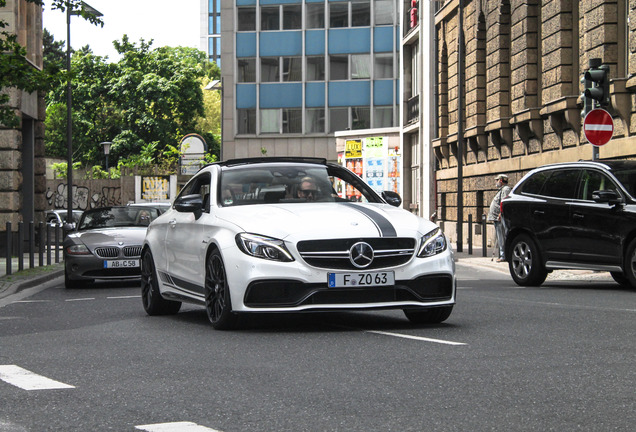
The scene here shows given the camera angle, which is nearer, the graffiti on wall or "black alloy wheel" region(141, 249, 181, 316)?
"black alloy wheel" region(141, 249, 181, 316)

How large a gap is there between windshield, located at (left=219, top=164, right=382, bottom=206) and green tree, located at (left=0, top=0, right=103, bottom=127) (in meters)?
9.83

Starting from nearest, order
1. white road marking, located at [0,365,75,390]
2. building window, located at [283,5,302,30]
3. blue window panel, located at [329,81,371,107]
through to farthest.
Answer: white road marking, located at [0,365,75,390]
blue window panel, located at [329,81,371,107]
building window, located at [283,5,302,30]

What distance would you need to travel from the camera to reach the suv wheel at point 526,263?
1667 cm

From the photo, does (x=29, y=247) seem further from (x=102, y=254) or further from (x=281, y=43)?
(x=281, y=43)

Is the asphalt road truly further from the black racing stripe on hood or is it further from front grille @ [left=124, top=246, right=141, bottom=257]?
front grille @ [left=124, top=246, right=141, bottom=257]

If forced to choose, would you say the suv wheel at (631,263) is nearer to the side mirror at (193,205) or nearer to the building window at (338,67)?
the side mirror at (193,205)

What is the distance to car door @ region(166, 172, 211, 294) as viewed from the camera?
405 inches

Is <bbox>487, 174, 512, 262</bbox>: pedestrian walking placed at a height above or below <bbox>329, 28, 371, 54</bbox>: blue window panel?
below

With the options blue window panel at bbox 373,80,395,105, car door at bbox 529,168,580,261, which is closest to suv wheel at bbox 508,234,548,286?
car door at bbox 529,168,580,261

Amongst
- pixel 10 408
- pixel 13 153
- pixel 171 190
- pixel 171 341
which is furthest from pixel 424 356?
pixel 171 190

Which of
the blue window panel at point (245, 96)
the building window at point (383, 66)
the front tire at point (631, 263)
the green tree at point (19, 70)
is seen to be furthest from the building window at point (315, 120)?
the front tire at point (631, 263)

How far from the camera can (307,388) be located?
6.42 metres

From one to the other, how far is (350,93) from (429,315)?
5613 centimetres

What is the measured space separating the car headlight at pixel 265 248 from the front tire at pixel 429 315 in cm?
130
